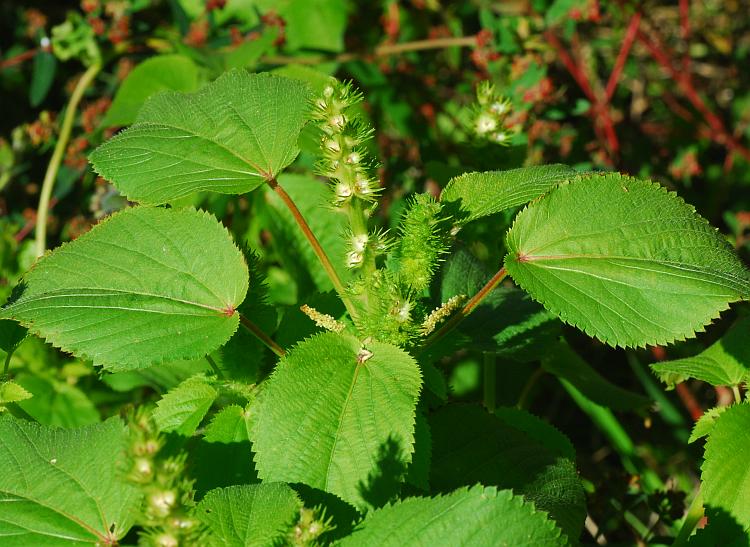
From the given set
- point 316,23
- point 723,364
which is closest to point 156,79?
point 316,23

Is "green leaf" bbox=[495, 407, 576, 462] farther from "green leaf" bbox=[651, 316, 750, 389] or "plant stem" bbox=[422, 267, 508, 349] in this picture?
"plant stem" bbox=[422, 267, 508, 349]

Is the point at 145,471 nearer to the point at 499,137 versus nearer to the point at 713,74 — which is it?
the point at 499,137

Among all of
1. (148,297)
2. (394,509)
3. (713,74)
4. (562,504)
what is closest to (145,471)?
(394,509)

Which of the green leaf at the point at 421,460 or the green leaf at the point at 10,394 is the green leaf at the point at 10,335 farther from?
the green leaf at the point at 421,460

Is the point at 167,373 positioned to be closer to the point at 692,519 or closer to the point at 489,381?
the point at 489,381

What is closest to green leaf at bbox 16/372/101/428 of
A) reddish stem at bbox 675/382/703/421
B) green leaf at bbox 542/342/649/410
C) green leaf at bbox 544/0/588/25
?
green leaf at bbox 542/342/649/410
